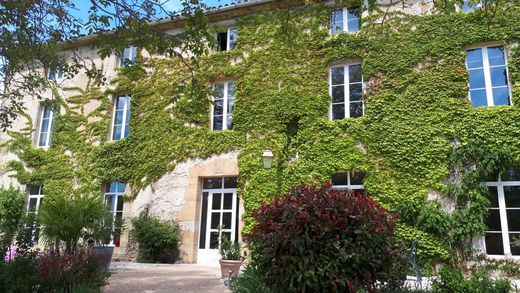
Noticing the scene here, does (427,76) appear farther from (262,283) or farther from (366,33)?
(262,283)

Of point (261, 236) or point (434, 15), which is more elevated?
point (434, 15)

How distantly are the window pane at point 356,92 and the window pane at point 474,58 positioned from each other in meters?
2.65

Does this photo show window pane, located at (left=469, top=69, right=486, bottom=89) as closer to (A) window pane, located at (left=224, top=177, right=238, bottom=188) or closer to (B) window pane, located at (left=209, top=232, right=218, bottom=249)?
(A) window pane, located at (left=224, top=177, right=238, bottom=188)

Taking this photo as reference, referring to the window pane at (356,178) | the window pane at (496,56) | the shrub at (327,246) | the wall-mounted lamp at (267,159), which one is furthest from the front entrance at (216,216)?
the window pane at (496,56)

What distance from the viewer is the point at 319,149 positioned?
10.5 metres

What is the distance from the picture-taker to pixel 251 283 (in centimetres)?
493

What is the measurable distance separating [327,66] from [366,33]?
1364 mm

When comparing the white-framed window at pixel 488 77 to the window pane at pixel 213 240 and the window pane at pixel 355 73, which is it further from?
the window pane at pixel 213 240

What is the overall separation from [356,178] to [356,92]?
237 cm

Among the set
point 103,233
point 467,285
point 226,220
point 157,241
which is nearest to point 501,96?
point 467,285

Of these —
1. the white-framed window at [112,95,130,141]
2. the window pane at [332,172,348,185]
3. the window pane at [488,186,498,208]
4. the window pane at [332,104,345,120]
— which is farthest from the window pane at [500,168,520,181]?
the white-framed window at [112,95,130,141]

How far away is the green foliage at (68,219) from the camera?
808cm

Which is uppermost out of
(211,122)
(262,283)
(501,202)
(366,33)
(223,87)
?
(366,33)

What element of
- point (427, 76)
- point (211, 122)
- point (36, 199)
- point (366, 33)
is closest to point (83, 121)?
point (36, 199)
